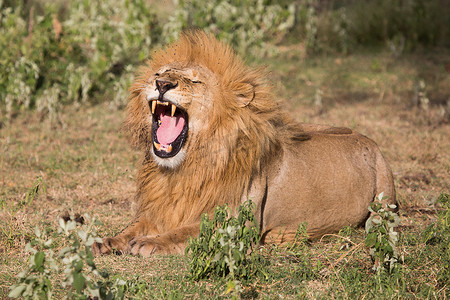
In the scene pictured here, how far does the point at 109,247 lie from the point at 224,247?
115 centimetres

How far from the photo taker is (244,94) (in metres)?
4.23

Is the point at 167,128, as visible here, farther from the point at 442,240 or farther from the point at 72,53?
the point at 72,53

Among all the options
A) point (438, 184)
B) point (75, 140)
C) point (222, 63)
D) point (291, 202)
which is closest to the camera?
point (222, 63)

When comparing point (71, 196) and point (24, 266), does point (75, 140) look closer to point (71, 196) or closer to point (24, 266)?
point (71, 196)

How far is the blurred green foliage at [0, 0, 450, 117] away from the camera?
339 inches

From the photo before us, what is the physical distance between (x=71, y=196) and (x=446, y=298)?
3.27m

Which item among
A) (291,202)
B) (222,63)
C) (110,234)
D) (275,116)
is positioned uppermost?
(222,63)

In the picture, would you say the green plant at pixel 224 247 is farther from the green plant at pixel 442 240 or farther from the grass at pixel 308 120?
the green plant at pixel 442 240

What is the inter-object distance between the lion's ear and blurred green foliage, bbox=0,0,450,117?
393 centimetres

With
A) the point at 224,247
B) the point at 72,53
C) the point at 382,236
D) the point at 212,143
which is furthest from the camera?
the point at 72,53

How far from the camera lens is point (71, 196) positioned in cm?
550

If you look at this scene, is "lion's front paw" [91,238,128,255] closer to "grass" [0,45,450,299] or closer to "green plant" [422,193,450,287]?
"grass" [0,45,450,299]

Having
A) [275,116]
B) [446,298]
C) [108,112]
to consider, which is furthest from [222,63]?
[108,112]

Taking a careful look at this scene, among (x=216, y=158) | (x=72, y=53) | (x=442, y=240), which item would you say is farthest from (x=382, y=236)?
(x=72, y=53)
